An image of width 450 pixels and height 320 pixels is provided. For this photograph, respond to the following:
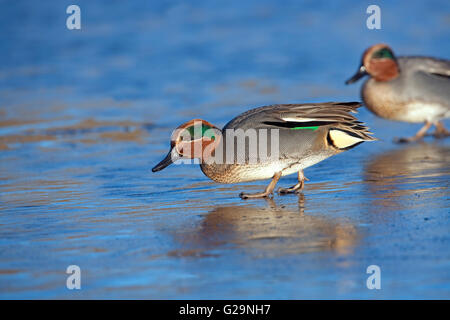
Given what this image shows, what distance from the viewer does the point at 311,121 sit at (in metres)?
5.80

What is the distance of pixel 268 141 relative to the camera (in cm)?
573

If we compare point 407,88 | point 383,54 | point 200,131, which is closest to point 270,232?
point 200,131

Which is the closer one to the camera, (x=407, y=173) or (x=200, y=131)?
(x=200, y=131)

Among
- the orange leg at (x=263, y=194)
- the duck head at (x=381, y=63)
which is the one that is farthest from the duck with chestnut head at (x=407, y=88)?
the orange leg at (x=263, y=194)

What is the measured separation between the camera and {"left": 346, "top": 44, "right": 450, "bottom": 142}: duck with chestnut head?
8500mm

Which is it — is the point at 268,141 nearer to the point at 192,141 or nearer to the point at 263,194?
the point at 263,194

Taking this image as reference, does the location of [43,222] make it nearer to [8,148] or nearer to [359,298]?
[359,298]

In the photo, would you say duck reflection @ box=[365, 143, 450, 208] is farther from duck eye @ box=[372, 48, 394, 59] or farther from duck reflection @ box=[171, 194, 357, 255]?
duck eye @ box=[372, 48, 394, 59]

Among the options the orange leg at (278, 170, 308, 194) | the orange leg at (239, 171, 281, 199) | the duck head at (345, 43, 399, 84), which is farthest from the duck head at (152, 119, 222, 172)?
the duck head at (345, 43, 399, 84)

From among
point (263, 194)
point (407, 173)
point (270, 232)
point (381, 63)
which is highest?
point (381, 63)

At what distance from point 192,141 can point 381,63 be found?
3626 mm

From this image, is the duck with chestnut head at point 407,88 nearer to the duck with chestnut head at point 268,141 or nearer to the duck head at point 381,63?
the duck head at point 381,63

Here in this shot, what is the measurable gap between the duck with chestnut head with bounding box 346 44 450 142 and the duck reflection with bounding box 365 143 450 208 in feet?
2.48
